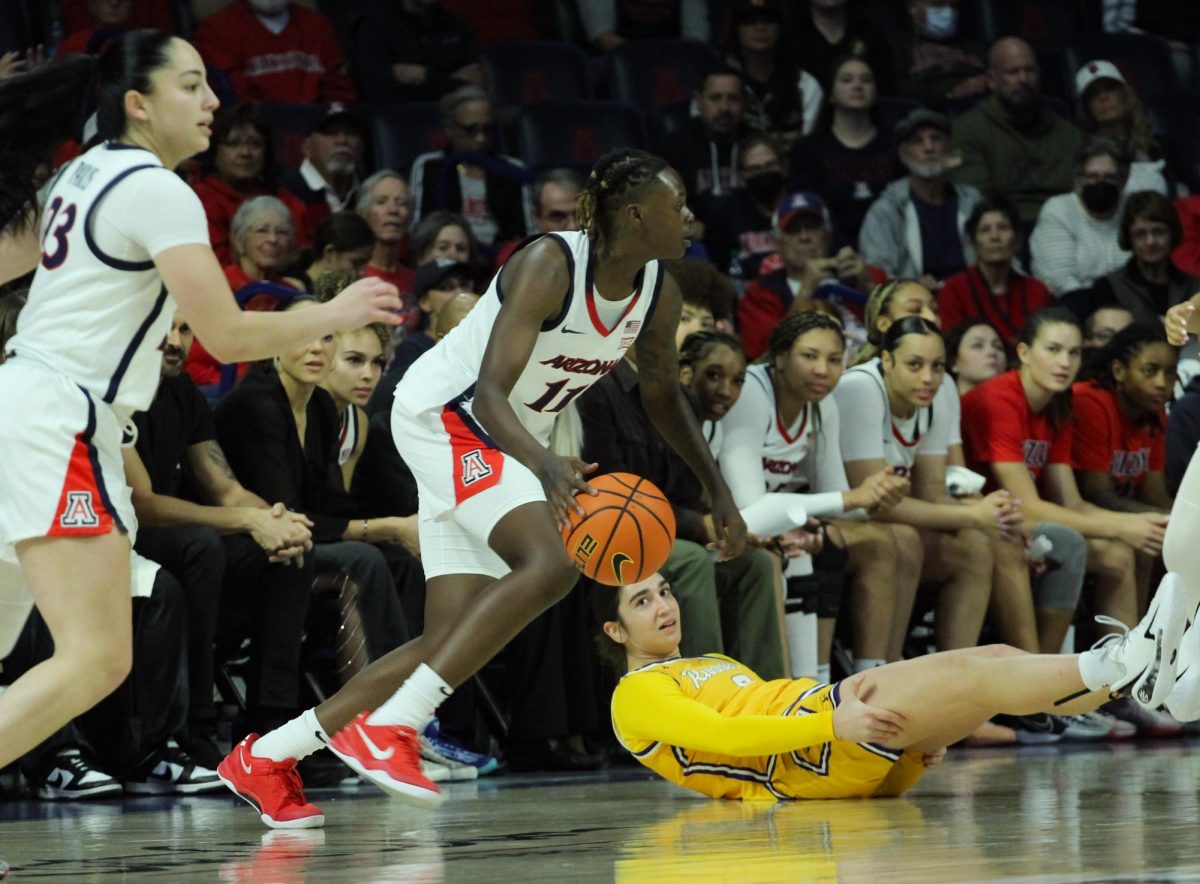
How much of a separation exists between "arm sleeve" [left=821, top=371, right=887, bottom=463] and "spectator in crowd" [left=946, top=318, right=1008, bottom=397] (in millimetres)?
986

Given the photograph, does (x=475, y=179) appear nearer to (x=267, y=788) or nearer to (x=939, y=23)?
(x=939, y=23)

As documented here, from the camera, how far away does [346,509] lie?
6750 mm

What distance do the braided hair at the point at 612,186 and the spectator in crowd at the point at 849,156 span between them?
563cm

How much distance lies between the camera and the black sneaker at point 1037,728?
7.45m

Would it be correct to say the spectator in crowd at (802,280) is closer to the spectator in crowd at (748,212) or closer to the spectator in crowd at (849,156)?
the spectator in crowd at (748,212)

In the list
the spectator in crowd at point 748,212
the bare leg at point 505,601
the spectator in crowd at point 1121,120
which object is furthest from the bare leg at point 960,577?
the spectator in crowd at point 1121,120

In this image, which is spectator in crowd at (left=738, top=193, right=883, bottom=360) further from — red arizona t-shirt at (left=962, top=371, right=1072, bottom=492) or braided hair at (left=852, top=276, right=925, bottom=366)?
red arizona t-shirt at (left=962, top=371, right=1072, bottom=492)

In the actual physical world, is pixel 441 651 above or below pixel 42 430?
below

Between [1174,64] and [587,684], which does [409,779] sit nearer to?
[587,684]

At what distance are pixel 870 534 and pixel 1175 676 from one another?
3083 mm

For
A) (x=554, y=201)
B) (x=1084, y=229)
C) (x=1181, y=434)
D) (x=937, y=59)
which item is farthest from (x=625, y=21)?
(x=1181, y=434)

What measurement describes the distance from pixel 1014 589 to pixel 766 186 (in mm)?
2941

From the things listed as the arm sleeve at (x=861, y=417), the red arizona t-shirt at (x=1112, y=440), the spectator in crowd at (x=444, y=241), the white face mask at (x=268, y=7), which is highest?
the white face mask at (x=268, y=7)

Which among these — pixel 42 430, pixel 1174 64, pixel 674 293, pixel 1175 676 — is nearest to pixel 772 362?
pixel 674 293
